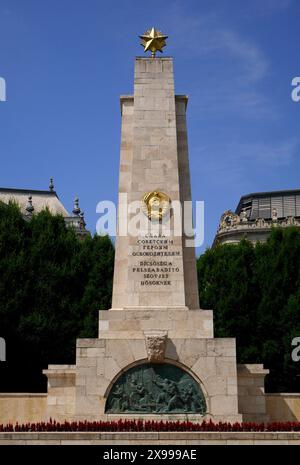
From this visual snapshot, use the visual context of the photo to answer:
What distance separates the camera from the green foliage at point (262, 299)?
108 feet

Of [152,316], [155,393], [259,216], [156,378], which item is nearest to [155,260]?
[152,316]

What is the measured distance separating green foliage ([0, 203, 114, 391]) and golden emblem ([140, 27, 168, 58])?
44.9 feet

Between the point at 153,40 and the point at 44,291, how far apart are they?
14449mm

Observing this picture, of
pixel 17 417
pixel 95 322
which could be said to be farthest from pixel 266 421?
pixel 95 322

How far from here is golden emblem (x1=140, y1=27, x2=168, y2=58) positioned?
2391 cm

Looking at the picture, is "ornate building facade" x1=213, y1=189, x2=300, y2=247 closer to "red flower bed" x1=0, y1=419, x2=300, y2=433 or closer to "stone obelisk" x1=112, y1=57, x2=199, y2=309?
"stone obelisk" x1=112, y1=57, x2=199, y2=309

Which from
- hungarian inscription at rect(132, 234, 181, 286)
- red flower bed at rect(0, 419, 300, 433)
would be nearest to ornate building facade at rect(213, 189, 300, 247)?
hungarian inscription at rect(132, 234, 181, 286)

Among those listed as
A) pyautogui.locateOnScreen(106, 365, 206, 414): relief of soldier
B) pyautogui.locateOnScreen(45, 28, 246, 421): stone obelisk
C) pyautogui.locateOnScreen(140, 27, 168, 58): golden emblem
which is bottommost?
pyautogui.locateOnScreen(106, 365, 206, 414): relief of soldier

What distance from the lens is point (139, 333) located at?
2092 cm

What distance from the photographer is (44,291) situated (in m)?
33.6

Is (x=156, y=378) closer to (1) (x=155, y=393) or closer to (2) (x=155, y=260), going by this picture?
(1) (x=155, y=393)

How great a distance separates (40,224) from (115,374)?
16835mm
